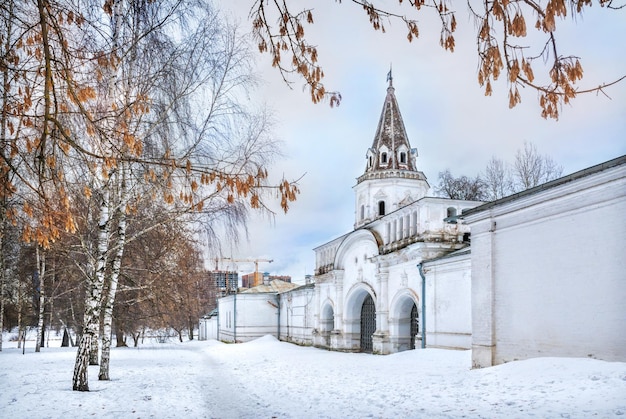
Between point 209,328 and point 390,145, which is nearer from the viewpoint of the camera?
point 390,145

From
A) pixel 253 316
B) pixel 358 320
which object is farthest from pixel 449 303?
pixel 253 316

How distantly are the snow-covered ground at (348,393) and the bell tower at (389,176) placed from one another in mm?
17635

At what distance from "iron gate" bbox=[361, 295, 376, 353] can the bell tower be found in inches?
219

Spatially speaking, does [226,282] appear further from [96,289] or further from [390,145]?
[96,289]

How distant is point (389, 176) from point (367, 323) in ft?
29.7

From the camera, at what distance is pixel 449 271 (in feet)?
66.5

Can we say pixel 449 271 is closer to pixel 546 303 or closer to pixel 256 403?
pixel 546 303

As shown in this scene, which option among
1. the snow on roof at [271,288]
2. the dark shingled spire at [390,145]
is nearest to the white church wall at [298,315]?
the snow on roof at [271,288]

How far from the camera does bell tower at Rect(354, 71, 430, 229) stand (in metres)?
33.6

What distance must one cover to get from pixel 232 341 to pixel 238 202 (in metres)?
33.9

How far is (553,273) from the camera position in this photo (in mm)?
11766

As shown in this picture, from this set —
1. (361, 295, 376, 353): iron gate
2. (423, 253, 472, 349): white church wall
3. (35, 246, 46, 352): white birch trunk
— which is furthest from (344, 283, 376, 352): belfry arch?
(35, 246, 46, 352): white birch trunk

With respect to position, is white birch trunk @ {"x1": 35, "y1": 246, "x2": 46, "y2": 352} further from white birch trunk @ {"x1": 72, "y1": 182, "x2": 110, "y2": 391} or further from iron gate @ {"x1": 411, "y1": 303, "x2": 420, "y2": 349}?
iron gate @ {"x1": 411, "y1": 303, "x2": 420, "y2": 349}

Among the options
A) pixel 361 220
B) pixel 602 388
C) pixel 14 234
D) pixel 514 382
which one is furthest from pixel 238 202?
pixel 361 220
